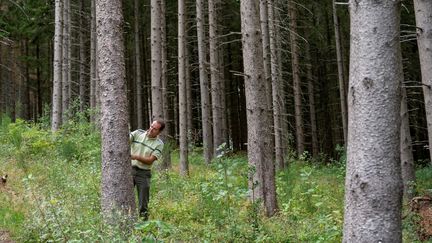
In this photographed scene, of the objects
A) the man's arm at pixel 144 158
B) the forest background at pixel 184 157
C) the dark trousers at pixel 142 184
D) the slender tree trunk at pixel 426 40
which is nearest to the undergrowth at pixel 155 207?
the forest background at pixel 184 157

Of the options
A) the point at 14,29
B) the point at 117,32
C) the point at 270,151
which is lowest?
the point at 270,151

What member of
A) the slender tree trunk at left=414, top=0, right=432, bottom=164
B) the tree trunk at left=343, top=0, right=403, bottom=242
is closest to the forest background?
the slender tree trunk at left=414, top=0, right=432, bottom=164

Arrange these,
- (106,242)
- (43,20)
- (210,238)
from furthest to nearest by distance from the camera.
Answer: (43,20)
(210,238)
(106,242)

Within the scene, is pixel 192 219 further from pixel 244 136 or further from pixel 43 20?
pixel 244 136

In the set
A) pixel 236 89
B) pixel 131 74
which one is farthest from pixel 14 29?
pixel 236 89

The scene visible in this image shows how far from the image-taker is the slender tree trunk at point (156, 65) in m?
13.1

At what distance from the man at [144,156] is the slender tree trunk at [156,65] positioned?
4.76 m

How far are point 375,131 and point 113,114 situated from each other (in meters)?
3.96

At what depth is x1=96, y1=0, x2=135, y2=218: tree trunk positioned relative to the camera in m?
6.63

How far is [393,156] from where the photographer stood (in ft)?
12.1

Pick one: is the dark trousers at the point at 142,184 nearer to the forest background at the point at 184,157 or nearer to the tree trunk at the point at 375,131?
the forest background at the point at 184,157

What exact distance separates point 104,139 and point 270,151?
3.32 m

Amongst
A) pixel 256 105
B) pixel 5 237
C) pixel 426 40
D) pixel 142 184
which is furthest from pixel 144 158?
pixel 426 40

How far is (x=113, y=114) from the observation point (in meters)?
6.64
